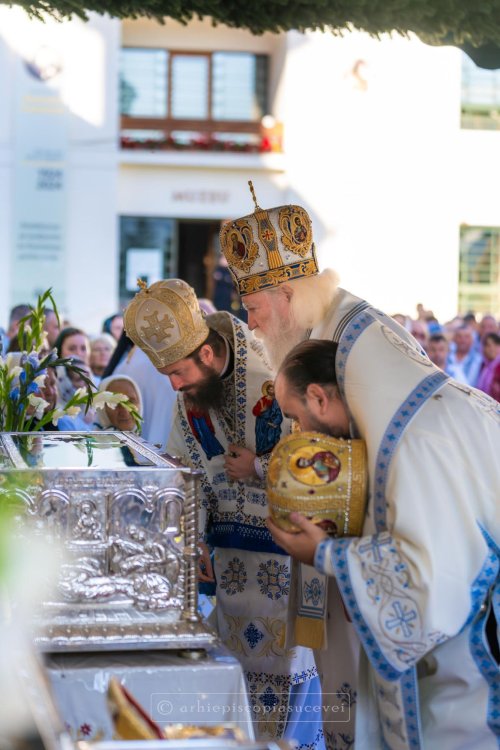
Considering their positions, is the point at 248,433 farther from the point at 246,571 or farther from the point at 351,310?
the point at 351,310

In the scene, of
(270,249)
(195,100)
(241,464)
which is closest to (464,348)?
(241,464)

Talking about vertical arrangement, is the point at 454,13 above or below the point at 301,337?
above

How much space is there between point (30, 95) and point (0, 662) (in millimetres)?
17692

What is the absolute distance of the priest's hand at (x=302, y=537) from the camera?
7.81 ft

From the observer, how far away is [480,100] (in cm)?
2138

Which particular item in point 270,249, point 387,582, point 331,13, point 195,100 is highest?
point 195,100

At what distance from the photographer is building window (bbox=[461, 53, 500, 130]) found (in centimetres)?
2130

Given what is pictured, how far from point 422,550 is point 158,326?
4.76 ft

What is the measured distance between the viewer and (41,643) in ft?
7.23

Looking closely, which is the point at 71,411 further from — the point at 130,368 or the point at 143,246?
the point at 143,246

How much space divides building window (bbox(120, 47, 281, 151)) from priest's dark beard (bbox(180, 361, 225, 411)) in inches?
673

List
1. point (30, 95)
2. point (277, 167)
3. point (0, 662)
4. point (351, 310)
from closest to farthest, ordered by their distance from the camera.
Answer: point (0, 662) → point (351, 310) → point (30, 95) → point (277, 167)

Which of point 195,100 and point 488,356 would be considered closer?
point 488,356

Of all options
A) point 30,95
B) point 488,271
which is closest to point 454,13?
point 30,95
